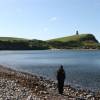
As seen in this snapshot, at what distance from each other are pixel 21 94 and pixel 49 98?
8.07 ft

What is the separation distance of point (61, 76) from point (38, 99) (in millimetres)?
6663

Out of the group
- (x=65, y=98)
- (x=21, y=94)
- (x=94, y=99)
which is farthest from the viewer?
(x=94, y=99)

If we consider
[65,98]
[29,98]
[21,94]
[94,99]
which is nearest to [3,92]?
[21,94]

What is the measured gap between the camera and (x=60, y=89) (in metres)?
30.1

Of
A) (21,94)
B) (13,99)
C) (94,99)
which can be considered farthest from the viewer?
(94,99)

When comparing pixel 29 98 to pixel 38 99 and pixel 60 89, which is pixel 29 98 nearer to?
pixel 38 99

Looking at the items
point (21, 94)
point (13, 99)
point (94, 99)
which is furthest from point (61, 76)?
point (13, 99)

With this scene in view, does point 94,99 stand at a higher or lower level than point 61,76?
lower

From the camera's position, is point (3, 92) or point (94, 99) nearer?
point (3, 92)

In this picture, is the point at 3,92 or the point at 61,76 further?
the point at 61,76

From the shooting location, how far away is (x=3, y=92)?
24922mm

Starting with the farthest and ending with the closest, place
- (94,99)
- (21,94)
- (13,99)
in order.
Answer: (94,99) → (21,94) → (13,99)

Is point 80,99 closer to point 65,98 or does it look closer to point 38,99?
point 65,98

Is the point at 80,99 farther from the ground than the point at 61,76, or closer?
closer
